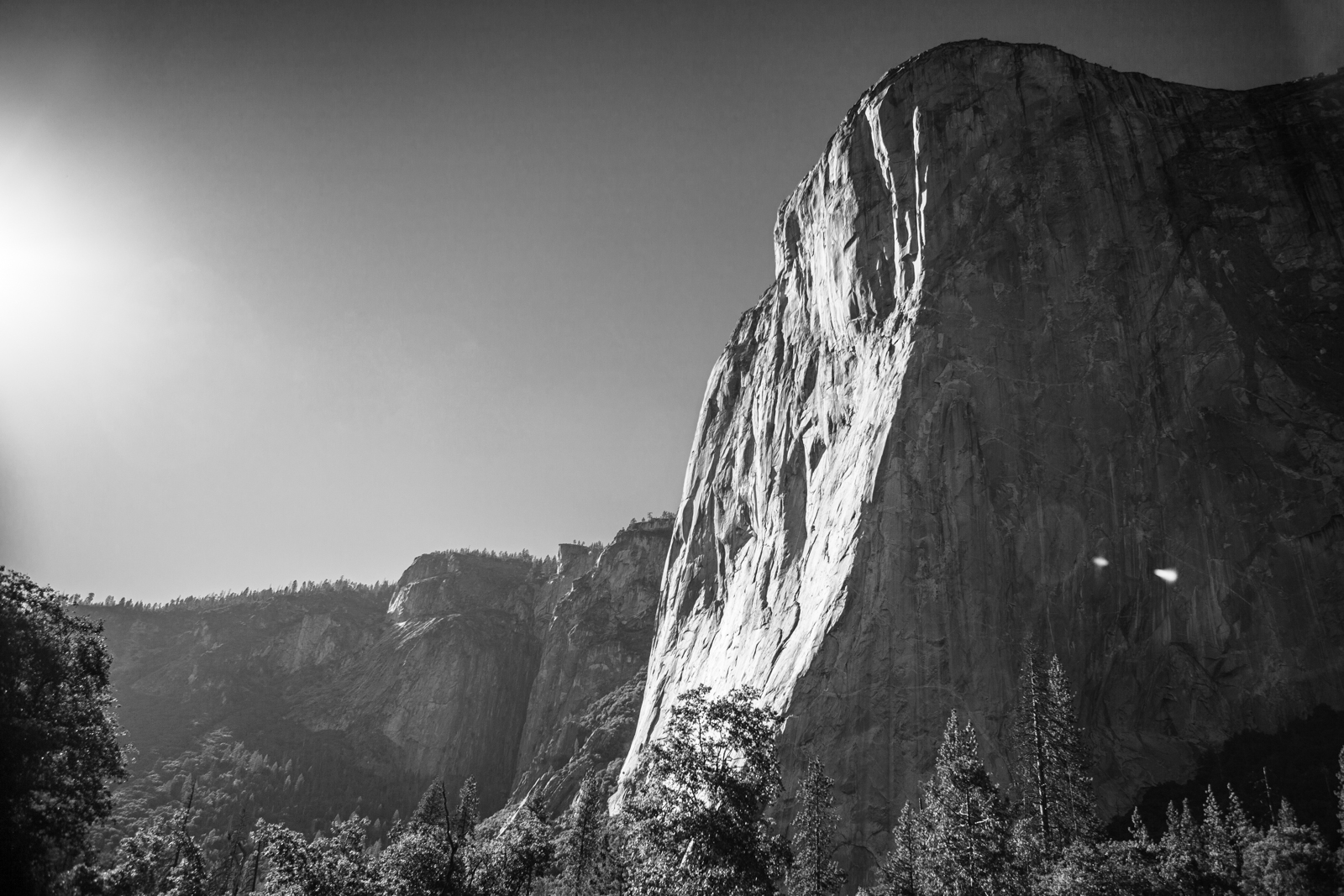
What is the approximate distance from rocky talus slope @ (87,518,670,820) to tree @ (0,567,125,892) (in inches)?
4840

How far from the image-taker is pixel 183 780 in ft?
488

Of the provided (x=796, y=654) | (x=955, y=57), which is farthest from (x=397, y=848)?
(x=955, y=57)

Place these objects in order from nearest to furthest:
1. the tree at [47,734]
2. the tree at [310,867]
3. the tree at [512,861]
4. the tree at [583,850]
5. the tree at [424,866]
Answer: the tree at [47,734]
the tree at [310,867]
the tree at [424,866]
the tree at [512,861]
the tree at [583,850]

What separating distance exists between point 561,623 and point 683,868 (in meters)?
152

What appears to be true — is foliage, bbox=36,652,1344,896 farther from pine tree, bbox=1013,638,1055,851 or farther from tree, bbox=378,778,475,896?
pine tree, bbox=1013,638,1055,851

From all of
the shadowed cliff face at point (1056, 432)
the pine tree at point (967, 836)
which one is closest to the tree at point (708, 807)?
the pine tree at point (967, 836)

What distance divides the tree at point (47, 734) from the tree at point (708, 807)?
1452 centimetres

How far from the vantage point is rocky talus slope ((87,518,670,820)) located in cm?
16150

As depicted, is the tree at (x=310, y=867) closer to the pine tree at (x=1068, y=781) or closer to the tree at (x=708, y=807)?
the tree at (x=708, y=807)

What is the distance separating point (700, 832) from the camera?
24.6 metres

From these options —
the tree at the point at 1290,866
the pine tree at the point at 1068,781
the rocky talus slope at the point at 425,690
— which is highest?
the rocky talus slope at the point at 425,690

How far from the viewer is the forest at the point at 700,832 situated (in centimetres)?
2239

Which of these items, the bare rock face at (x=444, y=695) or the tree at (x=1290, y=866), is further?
the bare rock face at (x=444, y=695)

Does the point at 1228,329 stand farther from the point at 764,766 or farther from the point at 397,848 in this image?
the point at 397,848
